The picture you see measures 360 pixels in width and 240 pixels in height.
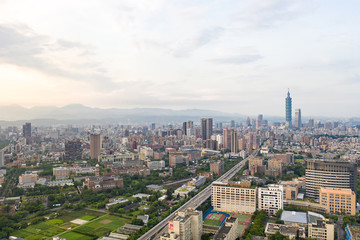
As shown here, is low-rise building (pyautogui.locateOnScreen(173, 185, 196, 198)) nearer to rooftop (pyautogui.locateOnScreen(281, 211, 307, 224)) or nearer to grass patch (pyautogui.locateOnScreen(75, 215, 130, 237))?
grass patch (pyautogui.locateOnScreen(75, 215, 130, 237))

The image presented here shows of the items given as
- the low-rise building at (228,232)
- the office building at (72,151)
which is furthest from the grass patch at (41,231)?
the office building at (72,151)

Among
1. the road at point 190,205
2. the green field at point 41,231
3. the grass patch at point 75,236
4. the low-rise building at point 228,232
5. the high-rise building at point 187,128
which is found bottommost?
the grass patch at point 75,236

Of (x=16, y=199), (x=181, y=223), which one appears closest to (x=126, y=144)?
(x=16, y=199)

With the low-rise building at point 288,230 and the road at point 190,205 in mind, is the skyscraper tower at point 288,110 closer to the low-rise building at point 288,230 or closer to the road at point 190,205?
the road at point 190,205

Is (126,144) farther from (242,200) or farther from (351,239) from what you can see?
(351,239)

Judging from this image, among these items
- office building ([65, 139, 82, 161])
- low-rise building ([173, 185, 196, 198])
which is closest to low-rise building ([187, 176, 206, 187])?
low-rise building ([173, 185, 196, 198])

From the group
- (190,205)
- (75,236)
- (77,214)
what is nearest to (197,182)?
(190,205)

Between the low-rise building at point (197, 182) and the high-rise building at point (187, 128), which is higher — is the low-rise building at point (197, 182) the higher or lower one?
the lower one

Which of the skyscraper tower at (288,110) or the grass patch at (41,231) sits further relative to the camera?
the skyscraper tower at (288,110)
